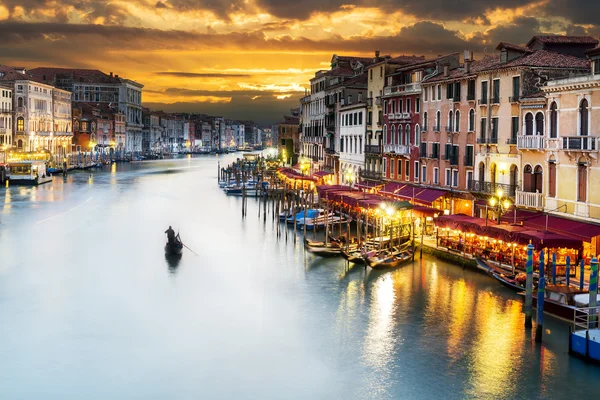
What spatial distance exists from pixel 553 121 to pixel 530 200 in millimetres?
2373

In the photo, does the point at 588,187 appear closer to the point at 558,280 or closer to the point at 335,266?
the point at 558,280

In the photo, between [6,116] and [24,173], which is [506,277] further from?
[6,116]

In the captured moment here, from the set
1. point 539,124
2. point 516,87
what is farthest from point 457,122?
point 539,124

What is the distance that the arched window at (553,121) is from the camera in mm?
21172

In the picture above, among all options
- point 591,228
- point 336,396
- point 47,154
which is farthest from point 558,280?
point 47,154

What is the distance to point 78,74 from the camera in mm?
108875

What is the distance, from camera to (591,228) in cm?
1902

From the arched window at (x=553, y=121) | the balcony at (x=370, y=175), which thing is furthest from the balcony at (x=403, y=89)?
the arched window at (x=553, y=121)

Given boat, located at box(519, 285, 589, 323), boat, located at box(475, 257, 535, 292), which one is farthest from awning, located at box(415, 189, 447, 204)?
boat, located at box(519, 285, 589, 323)

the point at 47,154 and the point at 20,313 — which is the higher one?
the point at 47,154

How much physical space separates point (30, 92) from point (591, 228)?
58.5 meters

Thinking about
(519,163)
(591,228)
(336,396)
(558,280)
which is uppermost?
(519,163)

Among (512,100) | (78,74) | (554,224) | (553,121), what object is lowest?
(554,224)

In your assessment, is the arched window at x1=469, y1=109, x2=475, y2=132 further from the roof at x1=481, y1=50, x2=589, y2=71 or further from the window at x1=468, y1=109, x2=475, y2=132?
the roof at x1=481, y1=50, x2=589, y2=71
